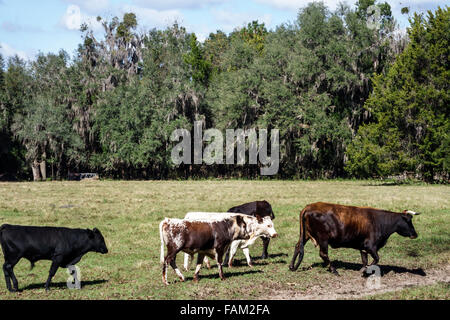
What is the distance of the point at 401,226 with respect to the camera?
12555 mm

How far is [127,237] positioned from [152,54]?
51.4 metres

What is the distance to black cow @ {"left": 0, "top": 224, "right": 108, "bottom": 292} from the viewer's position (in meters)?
10.9

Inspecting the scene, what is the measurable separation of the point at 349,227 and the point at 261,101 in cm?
4631

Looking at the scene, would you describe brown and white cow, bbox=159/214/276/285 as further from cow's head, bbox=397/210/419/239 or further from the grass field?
cow's head, bbox=397/210/419/239

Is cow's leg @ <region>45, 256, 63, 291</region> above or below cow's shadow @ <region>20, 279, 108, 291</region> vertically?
above

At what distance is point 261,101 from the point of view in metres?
57.8

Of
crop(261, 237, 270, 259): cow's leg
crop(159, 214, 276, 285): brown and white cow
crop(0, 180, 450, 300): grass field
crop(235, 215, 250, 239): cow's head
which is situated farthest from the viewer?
crop(261, 237, 270, 259): cow's leg

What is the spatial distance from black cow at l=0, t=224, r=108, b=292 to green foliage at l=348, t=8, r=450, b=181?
37228mm

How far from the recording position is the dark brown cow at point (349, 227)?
1216 cm

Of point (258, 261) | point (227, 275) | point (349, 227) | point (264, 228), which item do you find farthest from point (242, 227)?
point (349, 227)

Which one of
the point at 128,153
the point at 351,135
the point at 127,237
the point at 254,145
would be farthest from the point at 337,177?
the point at 127,237

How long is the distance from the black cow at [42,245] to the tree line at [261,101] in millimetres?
37265

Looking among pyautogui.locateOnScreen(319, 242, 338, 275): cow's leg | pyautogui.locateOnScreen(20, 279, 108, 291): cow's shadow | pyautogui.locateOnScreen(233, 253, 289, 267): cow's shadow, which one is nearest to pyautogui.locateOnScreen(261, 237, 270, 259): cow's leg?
pyautogui.locateOnScreen(233, 253, 289, 267): cow's shadow

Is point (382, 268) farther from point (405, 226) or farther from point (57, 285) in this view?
point (57, 285)
